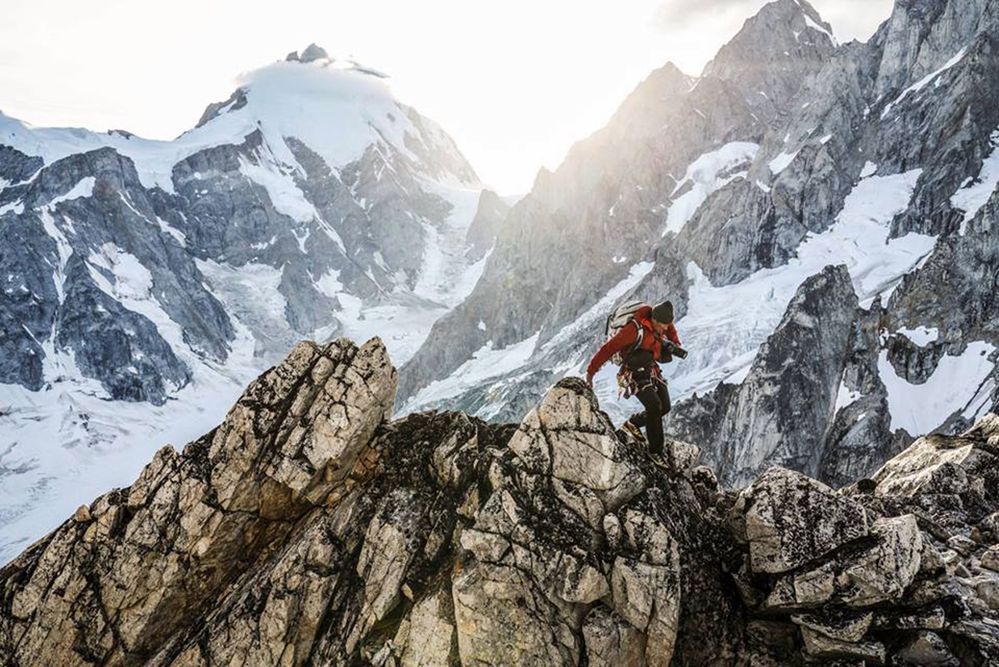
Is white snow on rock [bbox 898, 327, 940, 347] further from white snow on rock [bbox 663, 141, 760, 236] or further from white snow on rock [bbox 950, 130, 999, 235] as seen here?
white snow on rock [bbox 663, 141, 760, 236]

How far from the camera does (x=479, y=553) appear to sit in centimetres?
1192

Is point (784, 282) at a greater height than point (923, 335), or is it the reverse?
point (784, 282)

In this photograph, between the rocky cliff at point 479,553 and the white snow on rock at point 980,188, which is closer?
the rocky cliff at point 479,553

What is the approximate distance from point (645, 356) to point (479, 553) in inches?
222

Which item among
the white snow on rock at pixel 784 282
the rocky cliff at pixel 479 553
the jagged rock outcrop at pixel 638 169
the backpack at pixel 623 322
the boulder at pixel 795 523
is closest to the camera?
the rocky cliff at pixel 479 553

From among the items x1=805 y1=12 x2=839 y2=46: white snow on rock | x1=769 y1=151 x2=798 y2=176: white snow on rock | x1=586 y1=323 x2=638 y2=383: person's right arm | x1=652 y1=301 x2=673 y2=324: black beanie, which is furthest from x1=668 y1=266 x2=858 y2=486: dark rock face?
x1=805 y1=12 x2=839 y2=46: white snow on rock

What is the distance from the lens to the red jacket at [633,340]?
45.1ft

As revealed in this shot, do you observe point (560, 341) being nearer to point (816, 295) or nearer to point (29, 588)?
point (816, 295)

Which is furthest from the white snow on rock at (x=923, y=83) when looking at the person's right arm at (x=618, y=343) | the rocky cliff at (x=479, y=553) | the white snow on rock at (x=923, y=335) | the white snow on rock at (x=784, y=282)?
the person's right arm at (x=618, y=343)

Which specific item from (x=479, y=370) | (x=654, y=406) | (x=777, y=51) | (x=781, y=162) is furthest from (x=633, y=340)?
(x=777, y=51)

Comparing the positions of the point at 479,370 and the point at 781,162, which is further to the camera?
the point at 479,370

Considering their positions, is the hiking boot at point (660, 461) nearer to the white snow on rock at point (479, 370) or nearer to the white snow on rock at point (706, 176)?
the white snow on rock at point (479, 370)

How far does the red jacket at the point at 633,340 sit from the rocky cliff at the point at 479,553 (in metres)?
1.10

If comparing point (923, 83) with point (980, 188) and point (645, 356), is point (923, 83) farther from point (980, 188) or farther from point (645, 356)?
point (645, 356)
